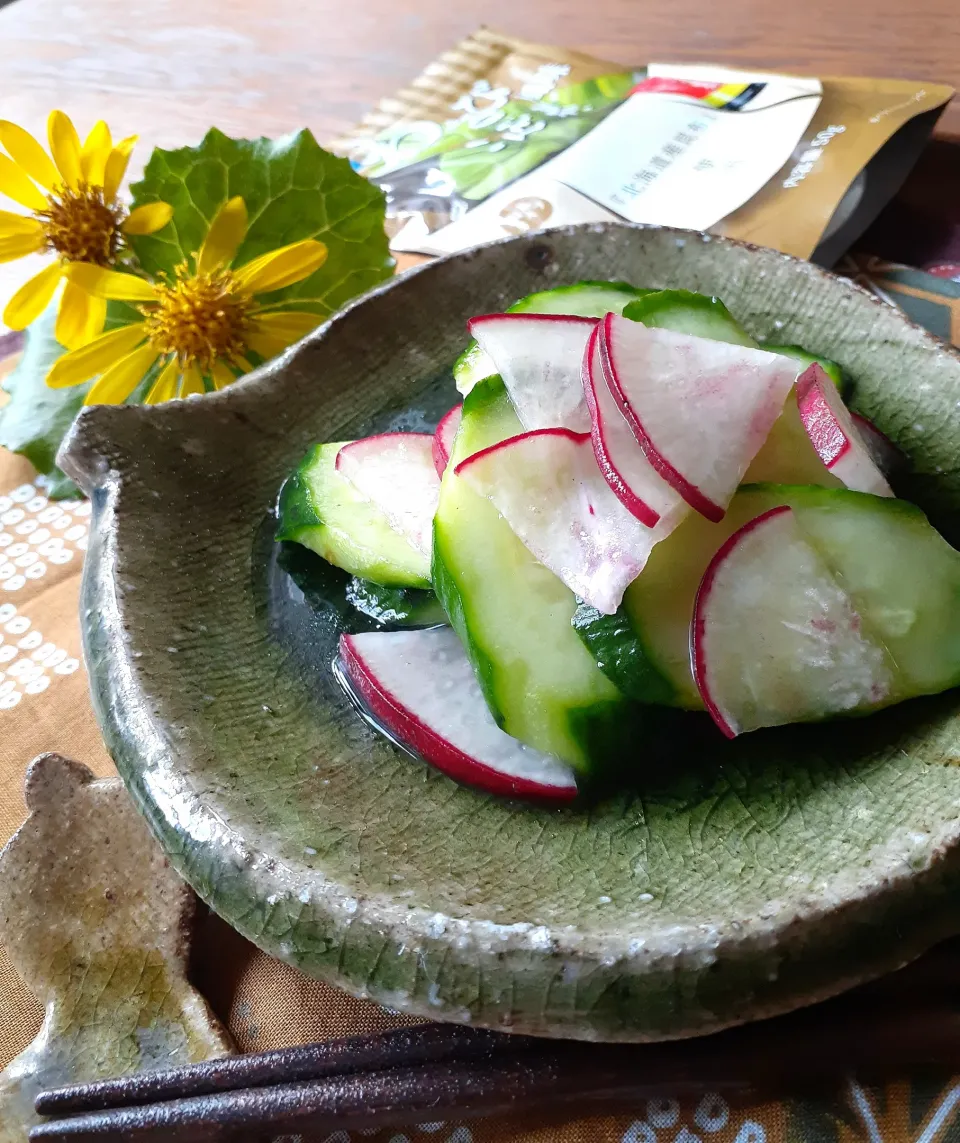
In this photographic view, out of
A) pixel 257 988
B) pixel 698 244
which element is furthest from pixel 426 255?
pixel 257 988

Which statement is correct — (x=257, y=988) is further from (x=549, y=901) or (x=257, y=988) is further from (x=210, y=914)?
(x=549, y=901)

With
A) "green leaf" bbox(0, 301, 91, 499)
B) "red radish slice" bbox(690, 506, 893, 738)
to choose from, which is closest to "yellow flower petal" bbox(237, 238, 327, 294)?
"green leaf" bbox(0, 301, 91, 499)

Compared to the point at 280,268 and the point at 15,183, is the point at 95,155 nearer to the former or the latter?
the point at 15,183

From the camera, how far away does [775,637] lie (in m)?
0.97

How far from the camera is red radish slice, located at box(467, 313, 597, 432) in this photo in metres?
1.08

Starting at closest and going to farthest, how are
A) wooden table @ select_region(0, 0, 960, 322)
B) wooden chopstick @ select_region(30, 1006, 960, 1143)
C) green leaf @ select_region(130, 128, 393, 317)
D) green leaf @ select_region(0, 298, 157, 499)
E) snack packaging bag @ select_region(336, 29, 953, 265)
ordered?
wooden chopstick @ select_region(30, 1006, 960, 1143)
green leaf @ select_region(130, 128, 393, 317)
green leaf @ select_region(0, 298, 157, 499)
snack packaging bag @ select_region(336, 29, 953, 265)
wooden table @ select_region(0, 0, 960, 322)

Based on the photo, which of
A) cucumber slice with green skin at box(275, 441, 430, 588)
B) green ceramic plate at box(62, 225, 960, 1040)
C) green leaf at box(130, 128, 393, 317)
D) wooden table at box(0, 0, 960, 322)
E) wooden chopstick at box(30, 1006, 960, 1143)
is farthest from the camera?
wooden table at box(0, 0, 960, 322)

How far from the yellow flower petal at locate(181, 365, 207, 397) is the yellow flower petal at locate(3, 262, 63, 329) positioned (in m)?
0.27

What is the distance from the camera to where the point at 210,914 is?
118cm

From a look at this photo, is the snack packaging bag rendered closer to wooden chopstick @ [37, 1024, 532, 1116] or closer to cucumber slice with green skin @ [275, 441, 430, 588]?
cucumber slice with green skin @ [275, 441, 430, 588]

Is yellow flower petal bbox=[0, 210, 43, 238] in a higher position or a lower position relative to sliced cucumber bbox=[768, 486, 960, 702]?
higher

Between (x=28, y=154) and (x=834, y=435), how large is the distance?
4.50 feet

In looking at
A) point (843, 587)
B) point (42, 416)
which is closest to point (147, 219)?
point (42, 416)

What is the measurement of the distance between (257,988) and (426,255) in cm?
173
